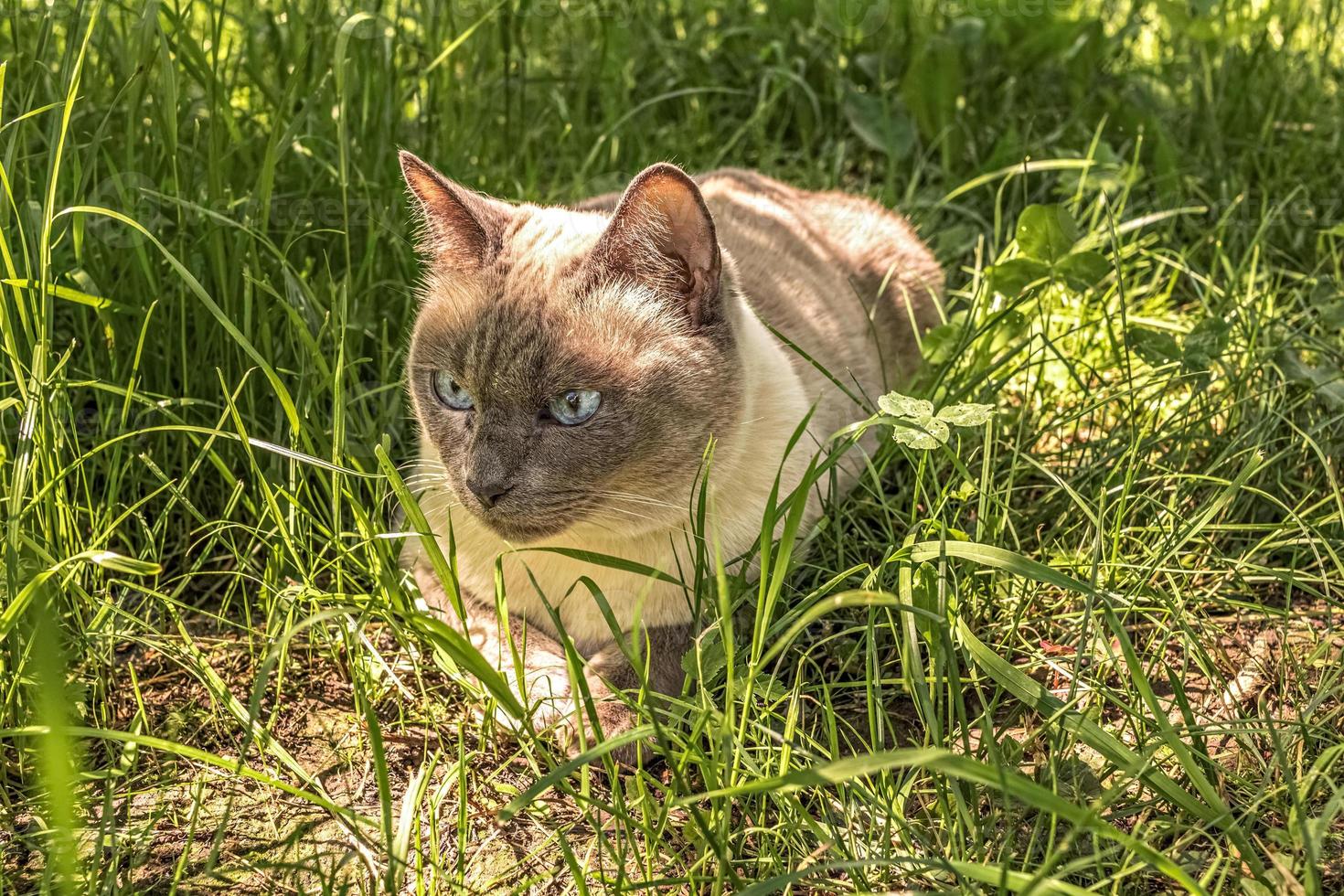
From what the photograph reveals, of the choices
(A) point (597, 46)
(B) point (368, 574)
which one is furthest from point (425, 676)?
(A) point (597, 46)

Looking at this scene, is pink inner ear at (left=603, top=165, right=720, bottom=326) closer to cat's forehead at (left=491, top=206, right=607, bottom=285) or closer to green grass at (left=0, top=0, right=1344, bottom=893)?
cat's forehead at (left=491, top=206, right=607, bottom=285)

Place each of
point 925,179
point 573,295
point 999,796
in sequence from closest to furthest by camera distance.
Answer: point 999,796
point 573,295
point 925,179

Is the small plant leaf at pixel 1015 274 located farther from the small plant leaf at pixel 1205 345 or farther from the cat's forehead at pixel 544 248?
the cat's forehead at pixel 544 248

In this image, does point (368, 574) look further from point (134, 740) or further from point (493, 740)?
point (134, 740)

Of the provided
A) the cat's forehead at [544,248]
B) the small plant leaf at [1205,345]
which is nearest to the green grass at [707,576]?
the small plant leaf at [1205,345]

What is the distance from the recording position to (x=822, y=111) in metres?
4.21

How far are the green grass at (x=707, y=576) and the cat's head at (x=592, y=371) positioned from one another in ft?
0.71

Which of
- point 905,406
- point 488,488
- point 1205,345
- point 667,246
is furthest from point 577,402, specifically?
point 1205,345

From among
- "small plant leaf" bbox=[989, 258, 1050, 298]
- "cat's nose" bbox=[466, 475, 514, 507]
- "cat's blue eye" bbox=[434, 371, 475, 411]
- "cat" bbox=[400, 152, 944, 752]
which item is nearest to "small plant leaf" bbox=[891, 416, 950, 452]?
"cat" bbox=[400, 152, 944, 752]

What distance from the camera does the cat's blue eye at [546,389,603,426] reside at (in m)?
2.16

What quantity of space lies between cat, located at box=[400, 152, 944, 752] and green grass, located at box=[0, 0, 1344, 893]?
14 centimetres

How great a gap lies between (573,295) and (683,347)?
0.73 ft

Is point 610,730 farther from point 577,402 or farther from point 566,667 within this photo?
point 577,402

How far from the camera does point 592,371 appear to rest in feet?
7.09
